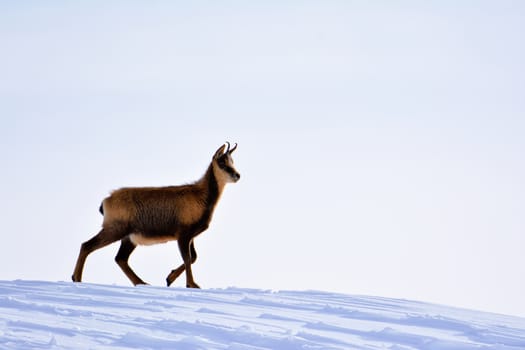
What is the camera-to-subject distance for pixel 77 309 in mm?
8477

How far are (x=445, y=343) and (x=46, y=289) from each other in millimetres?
3663

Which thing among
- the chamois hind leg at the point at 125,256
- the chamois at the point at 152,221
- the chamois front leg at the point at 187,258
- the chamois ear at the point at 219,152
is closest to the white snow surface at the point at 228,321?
the chamois front leg at the point at 187,258

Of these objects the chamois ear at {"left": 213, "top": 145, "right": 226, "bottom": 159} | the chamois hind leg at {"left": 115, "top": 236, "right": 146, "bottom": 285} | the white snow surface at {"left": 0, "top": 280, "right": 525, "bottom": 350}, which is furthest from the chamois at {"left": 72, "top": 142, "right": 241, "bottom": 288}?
the white snow surface at {"left": 0, "top": 280, "right": 525, "bottom": 350}

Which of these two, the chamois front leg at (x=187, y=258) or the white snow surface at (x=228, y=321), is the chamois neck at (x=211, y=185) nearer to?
the chamois front leg at (x=187, y=258)

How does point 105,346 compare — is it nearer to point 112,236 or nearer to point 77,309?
point 77,309

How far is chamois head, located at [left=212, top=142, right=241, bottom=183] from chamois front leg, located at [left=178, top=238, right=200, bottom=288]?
95cm

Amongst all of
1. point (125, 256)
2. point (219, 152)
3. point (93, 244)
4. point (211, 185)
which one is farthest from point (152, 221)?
point (219, 152)

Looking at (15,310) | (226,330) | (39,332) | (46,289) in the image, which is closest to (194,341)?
(226,330)

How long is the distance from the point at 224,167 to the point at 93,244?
1809mm

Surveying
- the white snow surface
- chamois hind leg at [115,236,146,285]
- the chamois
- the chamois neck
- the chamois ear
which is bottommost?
the white snow surface

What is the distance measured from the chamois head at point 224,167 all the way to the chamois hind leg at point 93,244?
1480 mm

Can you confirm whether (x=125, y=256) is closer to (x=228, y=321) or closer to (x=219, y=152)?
(x=219, y=152)

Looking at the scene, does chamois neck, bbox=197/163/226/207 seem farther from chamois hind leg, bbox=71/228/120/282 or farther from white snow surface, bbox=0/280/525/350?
white snow surface, bbox=0/280/525/350

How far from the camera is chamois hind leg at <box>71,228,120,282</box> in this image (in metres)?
11.7
